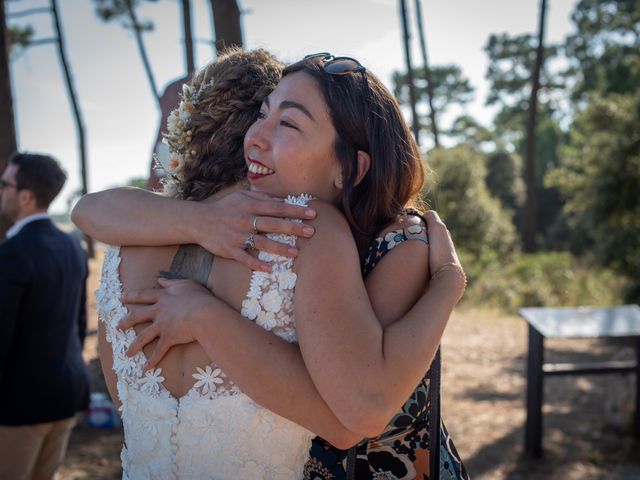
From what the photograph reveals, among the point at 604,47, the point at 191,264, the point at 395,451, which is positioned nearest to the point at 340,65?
the point at 191,264

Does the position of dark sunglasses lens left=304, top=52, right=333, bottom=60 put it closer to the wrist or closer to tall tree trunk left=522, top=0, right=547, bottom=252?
the wrist

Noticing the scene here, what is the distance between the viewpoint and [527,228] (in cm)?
2120

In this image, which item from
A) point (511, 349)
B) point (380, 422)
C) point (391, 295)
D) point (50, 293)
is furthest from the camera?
point (511, 349)

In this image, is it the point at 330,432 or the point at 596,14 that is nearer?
the point at 330,432

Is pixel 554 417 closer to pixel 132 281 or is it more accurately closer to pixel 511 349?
pixel 511 349

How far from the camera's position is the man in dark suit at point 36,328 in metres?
3.17

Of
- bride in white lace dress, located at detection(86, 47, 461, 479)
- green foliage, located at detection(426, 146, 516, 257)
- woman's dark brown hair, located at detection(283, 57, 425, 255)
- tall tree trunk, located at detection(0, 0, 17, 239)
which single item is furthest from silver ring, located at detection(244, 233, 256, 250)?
green foliage, located at detection(426, 146, 516, 257)

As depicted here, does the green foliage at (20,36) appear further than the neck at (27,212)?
Yes

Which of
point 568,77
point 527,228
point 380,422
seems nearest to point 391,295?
point 380,422

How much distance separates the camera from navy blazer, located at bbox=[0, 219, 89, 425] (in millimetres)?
3125

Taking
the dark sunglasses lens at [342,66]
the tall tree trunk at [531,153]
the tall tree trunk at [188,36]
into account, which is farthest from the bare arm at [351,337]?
the tall tree trunk at [531,153]

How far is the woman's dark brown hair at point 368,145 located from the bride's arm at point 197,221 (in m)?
0.23

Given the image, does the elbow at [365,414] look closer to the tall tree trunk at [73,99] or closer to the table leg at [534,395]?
the table leg at [534,395]

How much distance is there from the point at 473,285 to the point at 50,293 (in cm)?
1411
